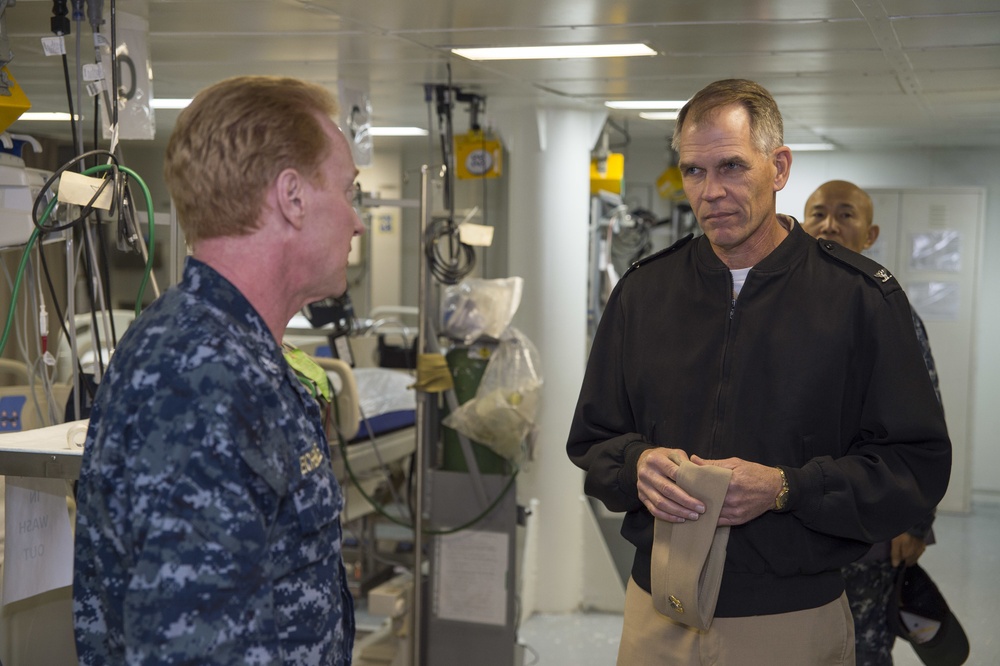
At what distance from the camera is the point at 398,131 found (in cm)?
636

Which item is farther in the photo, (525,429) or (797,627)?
(525,429)

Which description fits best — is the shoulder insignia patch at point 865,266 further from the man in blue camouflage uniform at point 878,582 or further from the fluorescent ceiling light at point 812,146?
the fluorescent ceiling light at point 812,146

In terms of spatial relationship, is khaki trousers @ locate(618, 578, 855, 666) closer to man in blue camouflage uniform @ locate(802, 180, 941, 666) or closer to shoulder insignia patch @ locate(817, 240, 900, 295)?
shoulder insignia patch @ locate(817, 240, 900, 295)

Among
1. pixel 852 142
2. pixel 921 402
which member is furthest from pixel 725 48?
pixel 852 142

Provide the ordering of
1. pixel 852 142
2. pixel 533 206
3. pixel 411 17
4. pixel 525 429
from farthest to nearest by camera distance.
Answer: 1. pixel 852 142
2. pixel 533 206
3. pixel 525 429
4. pixel 411 17

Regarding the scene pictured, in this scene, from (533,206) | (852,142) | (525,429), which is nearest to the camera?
(525,429)

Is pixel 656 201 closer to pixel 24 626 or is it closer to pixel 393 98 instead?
pixel 393 98

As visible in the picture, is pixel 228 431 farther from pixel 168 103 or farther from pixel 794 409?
pixel 168 103

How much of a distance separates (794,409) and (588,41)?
5.90 ft

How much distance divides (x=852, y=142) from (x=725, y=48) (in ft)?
11.8

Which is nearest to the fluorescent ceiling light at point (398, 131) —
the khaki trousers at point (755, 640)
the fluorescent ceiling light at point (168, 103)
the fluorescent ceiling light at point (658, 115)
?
the fluorescent ceiling light at point (168, 103)

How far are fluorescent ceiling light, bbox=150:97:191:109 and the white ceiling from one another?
224 millimetres

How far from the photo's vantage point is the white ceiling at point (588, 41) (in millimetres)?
2717

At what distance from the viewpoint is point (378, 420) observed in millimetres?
5004
